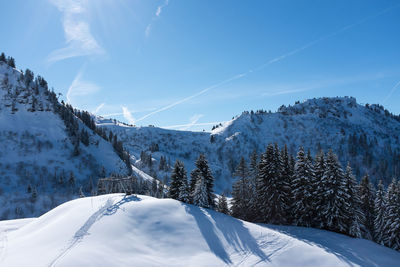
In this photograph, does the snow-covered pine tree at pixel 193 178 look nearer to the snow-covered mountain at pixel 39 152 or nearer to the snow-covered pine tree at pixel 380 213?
the snow-covered pine tree at pixel 380 213

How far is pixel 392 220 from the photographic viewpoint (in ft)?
112

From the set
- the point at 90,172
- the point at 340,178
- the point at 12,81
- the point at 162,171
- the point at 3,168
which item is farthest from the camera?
the point at 162,171

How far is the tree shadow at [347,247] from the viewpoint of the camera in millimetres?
20398

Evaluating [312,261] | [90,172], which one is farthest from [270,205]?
[90,172]

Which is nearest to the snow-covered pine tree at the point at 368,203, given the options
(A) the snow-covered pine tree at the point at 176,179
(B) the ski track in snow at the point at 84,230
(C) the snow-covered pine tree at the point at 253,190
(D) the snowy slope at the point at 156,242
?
(C) the snow-covered pine tree at the point at 253,190

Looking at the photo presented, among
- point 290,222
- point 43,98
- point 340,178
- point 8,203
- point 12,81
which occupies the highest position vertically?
point 12,81

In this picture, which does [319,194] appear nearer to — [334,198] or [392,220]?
[334,198]

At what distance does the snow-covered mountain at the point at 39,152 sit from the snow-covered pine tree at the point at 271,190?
251ft

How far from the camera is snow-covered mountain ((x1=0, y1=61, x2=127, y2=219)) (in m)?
83.1

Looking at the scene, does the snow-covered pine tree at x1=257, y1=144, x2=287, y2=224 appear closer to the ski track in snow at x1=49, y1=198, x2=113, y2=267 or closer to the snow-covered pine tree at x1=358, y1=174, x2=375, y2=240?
the snow-covered pine tree at x1=358, y1=174, x2=375, y2=240

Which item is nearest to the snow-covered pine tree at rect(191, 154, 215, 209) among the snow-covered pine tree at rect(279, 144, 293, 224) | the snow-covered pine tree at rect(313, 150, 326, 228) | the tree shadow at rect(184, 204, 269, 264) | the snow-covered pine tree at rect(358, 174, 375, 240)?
the tree shadow at rect(184, 204, 269, 264)

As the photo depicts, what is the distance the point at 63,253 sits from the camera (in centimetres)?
1545

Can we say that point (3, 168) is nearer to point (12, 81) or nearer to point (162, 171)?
point (12, 81)

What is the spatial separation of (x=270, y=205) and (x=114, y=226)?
81.4ft
